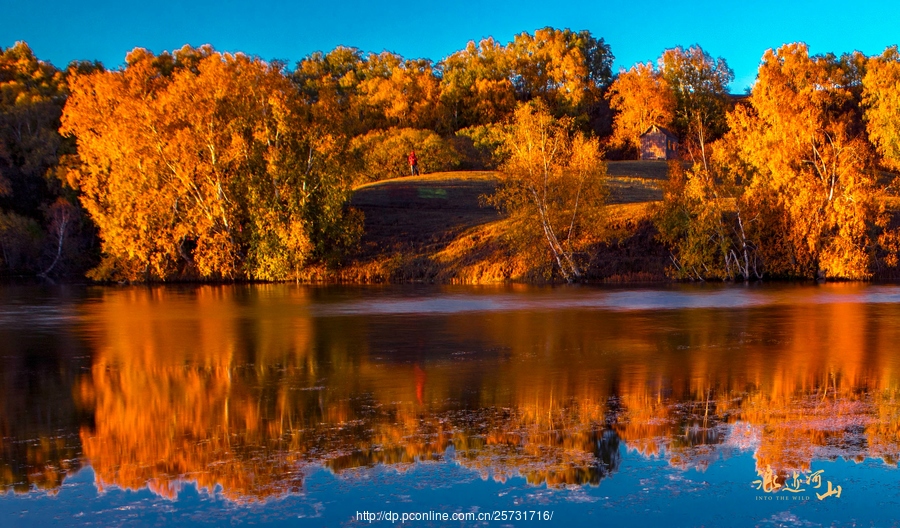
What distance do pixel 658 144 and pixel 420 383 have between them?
75021 millimetres

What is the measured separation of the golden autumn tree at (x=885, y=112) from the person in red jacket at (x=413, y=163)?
35.6m

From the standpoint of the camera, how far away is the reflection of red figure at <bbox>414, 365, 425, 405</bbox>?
50.2 ft

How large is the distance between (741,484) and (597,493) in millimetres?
1576

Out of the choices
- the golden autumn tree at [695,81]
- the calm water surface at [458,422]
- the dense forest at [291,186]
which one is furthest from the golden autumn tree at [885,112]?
the calm water surface at [458,422]

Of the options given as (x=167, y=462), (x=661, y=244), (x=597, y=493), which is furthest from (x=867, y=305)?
(x=167, y=462)

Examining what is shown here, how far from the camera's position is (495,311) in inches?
1172

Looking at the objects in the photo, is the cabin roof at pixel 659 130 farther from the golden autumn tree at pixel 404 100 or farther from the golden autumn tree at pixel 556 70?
the golden autumn tree at pixel 404 100

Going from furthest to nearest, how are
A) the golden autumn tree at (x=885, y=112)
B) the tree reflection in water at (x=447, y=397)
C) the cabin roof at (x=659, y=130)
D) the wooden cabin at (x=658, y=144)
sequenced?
1. the cabin roof at (x=659, y=130)
2. the wooden cabin at (x=658, y=144)
3. the golden autumn tree at (x=885, y=112)
4. the tree reflection in water at (x=447, y=397)

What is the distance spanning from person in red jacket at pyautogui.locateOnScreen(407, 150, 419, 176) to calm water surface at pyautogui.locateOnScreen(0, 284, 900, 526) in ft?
151

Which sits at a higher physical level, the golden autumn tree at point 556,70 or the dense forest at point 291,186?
the golden autumn tree at point 556,70

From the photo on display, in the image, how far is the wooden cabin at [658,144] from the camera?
287ft

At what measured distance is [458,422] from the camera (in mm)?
13156

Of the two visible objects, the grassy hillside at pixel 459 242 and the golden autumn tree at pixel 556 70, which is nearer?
the grassy hillside at pixel 459 242

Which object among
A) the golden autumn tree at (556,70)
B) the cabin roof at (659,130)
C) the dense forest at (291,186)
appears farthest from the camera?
the golden autumn tree at (556,70)
